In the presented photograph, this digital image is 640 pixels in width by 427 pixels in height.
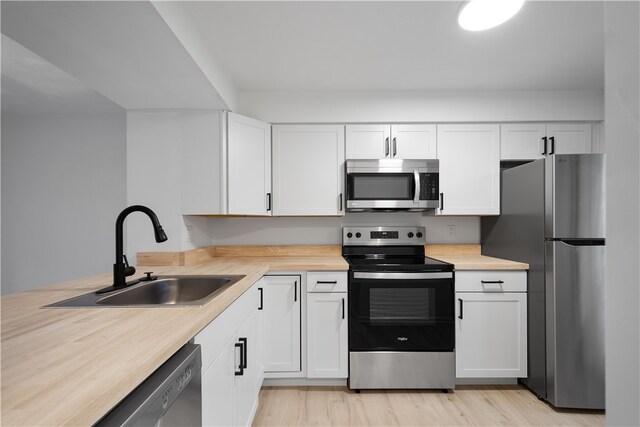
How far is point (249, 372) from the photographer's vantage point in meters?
1.73

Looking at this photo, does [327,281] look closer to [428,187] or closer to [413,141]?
[428,187]

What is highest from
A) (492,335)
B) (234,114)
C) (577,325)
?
(234,114)

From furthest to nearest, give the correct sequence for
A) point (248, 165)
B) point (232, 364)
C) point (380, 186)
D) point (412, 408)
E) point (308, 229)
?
point (308, 229) → point (380, 186) → point (248, 165) → point (412, 408) → point (232, 364)

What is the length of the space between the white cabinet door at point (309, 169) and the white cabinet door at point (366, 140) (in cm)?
7

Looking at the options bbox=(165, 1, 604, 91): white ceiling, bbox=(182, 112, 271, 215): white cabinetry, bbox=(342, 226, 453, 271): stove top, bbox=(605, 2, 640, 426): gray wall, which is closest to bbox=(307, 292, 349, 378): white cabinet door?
bbox=(342, 226, 453, 271): stove top

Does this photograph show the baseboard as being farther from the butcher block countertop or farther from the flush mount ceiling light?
the flush mount ceiling light

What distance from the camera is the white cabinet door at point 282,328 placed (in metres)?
2.29

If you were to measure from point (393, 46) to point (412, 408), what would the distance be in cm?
232

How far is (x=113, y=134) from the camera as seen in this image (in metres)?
3.22

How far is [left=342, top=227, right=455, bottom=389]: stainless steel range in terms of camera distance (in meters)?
2.24

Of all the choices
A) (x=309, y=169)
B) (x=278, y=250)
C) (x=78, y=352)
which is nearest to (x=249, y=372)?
(x=78, y=352)

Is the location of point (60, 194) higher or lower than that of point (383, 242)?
higher

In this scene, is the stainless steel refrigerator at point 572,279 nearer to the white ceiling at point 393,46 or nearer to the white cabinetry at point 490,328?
the white cabinetry at point 490,328

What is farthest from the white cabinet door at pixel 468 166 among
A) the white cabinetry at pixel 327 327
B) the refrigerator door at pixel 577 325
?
the white cabinetry at pixel 327 327
